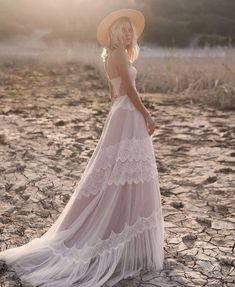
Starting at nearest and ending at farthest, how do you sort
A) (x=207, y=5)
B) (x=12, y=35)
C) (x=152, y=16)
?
(x=12, y=35), (x=152, y=16), (x=207, y=5)

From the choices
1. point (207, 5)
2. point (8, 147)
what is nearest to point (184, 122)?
point (8, 147)

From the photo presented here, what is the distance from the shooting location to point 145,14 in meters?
27.2

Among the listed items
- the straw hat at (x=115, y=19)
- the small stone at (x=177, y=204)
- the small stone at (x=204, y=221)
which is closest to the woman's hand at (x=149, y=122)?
the straw hat at (x=115, y=19)

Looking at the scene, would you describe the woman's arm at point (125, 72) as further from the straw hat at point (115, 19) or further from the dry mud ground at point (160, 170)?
the dry mud ground at point (160, 170)

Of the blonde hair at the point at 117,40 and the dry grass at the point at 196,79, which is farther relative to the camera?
the dry grass at the point at 196,79

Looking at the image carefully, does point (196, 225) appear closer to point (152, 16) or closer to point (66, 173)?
point (66, 173)

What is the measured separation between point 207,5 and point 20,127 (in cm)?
2619

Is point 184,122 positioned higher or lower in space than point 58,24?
lower

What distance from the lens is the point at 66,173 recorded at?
5.14 meters

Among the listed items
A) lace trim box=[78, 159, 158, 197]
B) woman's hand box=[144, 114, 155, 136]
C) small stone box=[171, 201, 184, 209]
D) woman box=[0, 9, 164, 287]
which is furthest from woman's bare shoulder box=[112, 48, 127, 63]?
small stone box=[171, 201, 184, 209]

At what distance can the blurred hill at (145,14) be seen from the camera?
25469mm

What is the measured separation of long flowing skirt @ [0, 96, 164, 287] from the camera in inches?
114

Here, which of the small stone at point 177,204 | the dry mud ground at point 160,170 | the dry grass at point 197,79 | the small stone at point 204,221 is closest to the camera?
the dry mud ground at point 160,170

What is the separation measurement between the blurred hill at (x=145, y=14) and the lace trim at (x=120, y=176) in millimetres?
21306
